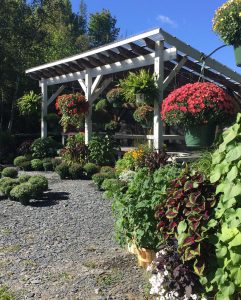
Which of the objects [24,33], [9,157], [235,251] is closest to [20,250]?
[235,251]

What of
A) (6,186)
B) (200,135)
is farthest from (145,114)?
(6,186)

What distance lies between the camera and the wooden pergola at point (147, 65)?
8.52 metres

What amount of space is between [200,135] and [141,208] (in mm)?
3180

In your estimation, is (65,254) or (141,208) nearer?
(141,208)

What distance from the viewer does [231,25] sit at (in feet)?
14.1

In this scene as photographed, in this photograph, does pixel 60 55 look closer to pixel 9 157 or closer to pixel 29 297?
pixel 9 157

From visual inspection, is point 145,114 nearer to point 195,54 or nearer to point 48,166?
point 195,54

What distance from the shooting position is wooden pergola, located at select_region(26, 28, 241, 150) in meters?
8.52

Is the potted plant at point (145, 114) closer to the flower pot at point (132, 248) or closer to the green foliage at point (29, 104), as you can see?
the green foliage at point (29, 104)

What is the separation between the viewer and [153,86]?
840cm

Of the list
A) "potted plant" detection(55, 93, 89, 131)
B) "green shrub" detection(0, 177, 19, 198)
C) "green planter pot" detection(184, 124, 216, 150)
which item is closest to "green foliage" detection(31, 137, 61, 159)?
"potted plant" detection(55, 93, 89, 131)

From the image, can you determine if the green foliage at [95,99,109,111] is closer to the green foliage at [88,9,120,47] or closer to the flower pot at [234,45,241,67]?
the flower pot at [234,45,241,67]

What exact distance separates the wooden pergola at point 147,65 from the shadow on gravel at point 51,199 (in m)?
2.23

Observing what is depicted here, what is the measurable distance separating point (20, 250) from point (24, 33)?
1273 centimetres
